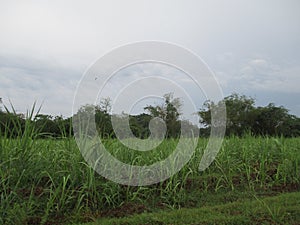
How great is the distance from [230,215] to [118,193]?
128cm

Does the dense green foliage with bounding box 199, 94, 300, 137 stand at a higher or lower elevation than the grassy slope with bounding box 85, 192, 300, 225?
higher

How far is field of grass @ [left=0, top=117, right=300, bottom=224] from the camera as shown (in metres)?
3.57

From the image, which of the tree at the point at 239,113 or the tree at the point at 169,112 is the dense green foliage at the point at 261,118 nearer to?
the tree at the point at 239,113

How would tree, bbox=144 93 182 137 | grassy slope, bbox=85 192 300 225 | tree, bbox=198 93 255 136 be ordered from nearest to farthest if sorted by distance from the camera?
grassy slope, bbox=85 192 300 225
tree, bbox=144 93 182 137
tree, bbox=198 93 255 136

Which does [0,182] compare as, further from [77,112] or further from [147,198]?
[147,198]

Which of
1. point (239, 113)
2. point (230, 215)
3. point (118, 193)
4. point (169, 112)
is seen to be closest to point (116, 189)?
point (118, 193)

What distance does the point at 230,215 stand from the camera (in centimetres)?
370

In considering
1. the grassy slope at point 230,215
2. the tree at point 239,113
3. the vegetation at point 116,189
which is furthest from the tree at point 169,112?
the tree at point 239,113

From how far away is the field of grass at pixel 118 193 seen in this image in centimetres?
357

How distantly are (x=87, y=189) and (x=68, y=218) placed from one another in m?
0.46

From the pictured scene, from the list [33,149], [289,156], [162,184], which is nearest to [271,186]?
[289,156]

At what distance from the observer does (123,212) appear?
378 cm

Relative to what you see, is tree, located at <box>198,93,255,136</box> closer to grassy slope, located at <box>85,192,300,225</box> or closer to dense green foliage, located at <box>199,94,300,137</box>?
dense green foliage, located at <box>199,94,300,137</box>

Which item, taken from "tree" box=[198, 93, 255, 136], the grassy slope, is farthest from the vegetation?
"tree" box=[198, 93, 255, 136]
